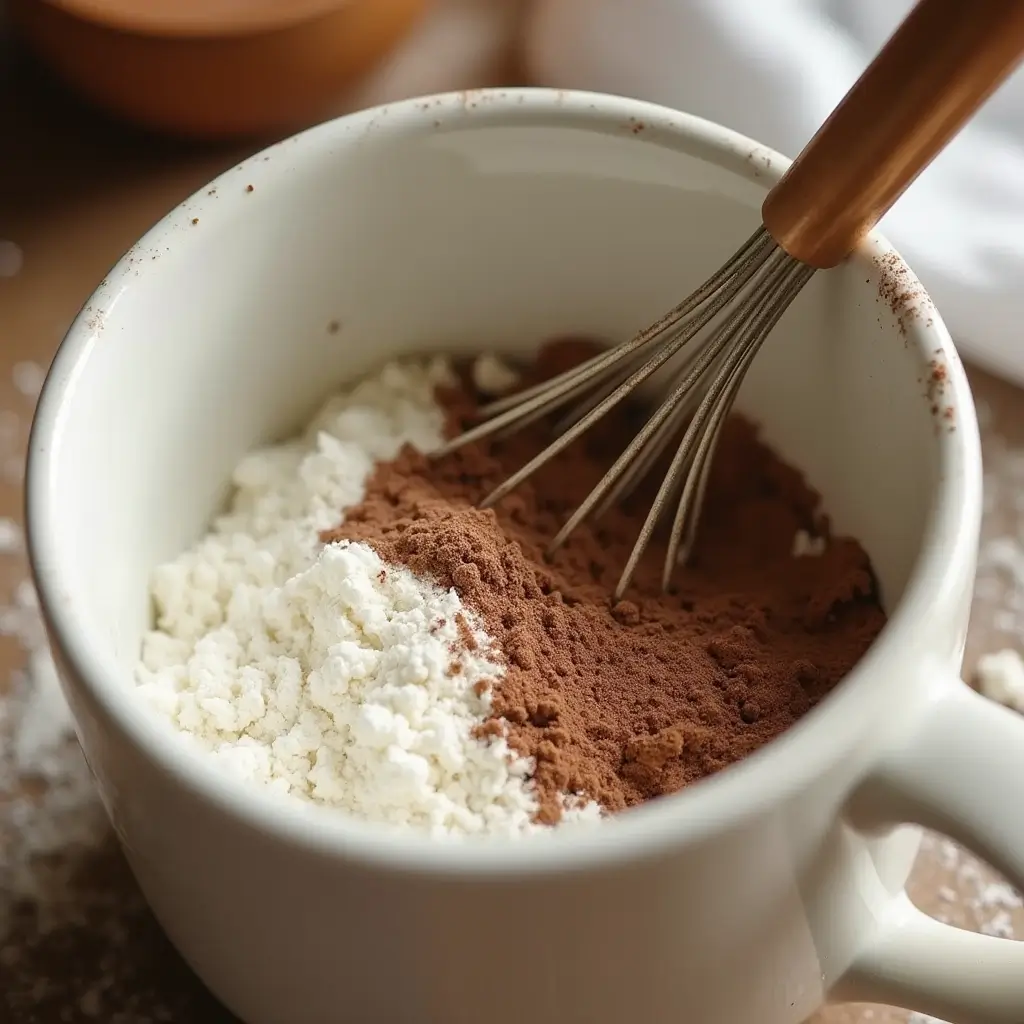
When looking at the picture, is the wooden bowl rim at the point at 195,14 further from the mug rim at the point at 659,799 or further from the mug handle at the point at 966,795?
the mug handle at the point at 966,795

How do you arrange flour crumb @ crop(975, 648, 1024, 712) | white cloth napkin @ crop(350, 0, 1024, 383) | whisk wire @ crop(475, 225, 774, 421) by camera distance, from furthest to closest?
1. white cloth napkin @ crop(350, 0, 1024, 383)
2. flour crumb @ crop(975, 648, 1024, 712)
3. whisk wire @ crop(475, 225, 774, 421)

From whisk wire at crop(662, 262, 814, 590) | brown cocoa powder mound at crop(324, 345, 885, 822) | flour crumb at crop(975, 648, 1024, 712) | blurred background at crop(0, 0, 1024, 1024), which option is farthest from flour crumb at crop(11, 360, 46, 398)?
flour crumb at crop(975, 648, 1024, 712)

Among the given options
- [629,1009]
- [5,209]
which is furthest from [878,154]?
[5,209]

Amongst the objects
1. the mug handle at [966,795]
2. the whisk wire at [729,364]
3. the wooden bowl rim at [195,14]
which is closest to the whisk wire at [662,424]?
the whisk wire at [729,364]

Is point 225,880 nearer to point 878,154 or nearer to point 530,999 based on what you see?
point 530,999

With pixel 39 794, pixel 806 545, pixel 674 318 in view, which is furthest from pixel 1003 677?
pixel 39 794

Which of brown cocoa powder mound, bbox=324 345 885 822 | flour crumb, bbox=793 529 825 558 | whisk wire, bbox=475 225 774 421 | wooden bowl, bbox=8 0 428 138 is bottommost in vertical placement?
wooden bowl, bbox=8 0 428 138

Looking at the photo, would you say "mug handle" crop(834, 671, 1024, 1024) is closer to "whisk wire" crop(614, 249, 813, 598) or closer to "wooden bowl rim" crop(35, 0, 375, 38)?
"whisk wire" crop(614, 249, 813, 598)
